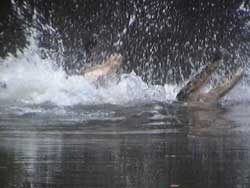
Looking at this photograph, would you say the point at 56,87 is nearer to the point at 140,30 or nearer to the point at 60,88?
the point at 60,88

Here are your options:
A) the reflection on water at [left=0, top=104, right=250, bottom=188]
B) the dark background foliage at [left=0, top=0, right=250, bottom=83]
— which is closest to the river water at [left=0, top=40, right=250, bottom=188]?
the reflection on water at [left=0, top=104, right=250, bottom=188]

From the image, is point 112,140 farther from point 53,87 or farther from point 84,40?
point 84,40

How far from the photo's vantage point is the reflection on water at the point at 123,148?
4.64 meters

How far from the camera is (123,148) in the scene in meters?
6.06

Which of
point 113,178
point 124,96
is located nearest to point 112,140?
point 113,178

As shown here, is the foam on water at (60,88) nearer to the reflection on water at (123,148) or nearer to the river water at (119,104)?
the river water at (119,104)

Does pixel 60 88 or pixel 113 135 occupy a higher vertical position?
pixel 60 88

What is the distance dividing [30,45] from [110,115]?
598 centimetres

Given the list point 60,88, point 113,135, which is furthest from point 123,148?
point 60,88

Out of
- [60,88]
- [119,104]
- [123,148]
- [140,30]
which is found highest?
[140,30]

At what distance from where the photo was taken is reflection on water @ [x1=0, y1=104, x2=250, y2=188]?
464 centimetres

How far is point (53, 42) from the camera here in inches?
592

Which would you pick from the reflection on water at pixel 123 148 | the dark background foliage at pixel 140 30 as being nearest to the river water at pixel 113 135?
the reflection on water at pixel 123 148

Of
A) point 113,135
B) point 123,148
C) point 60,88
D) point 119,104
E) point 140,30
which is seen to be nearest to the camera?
point 123,148
